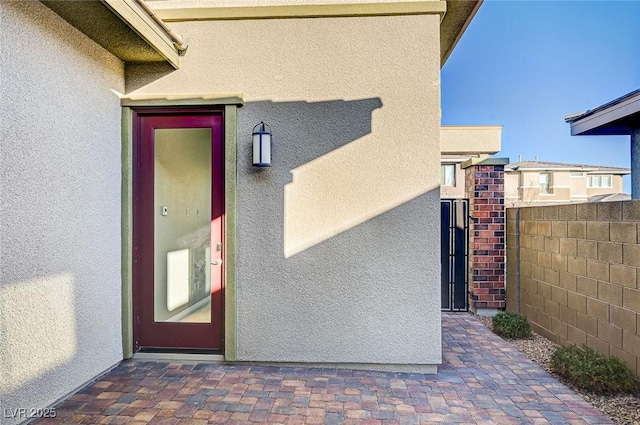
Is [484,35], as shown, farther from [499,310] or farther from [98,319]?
[98,319]

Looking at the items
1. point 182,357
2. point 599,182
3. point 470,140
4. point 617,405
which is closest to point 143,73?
point 182,357

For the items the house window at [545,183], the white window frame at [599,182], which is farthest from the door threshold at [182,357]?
the white window frame at [599,182]

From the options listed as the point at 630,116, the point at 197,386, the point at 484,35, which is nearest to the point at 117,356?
the point at 197,386

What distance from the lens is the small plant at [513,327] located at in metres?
5.79

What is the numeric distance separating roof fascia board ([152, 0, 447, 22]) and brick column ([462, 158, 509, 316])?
3437 mm

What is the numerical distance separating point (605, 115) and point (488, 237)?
11.8 feet

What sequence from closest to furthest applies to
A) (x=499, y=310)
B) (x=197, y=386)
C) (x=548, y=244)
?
(x=197, y=386)
(x=548, y=244)
(x=499, y=310)

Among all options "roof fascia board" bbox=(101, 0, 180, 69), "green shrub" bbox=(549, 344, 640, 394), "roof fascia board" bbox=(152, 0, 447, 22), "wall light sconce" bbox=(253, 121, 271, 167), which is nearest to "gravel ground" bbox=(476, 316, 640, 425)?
"green shrub" bbox=(549, 344, 640, 394)

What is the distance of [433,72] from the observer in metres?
4.71

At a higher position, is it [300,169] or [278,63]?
[278,63]

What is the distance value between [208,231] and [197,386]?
74.6 inches

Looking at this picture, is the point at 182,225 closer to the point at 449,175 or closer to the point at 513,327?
the point at 513,327

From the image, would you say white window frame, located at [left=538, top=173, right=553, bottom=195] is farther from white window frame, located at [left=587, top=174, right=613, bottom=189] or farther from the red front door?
the red front door

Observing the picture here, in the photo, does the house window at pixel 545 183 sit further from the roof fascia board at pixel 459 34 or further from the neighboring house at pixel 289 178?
the neighboring house at pixel 289 178
